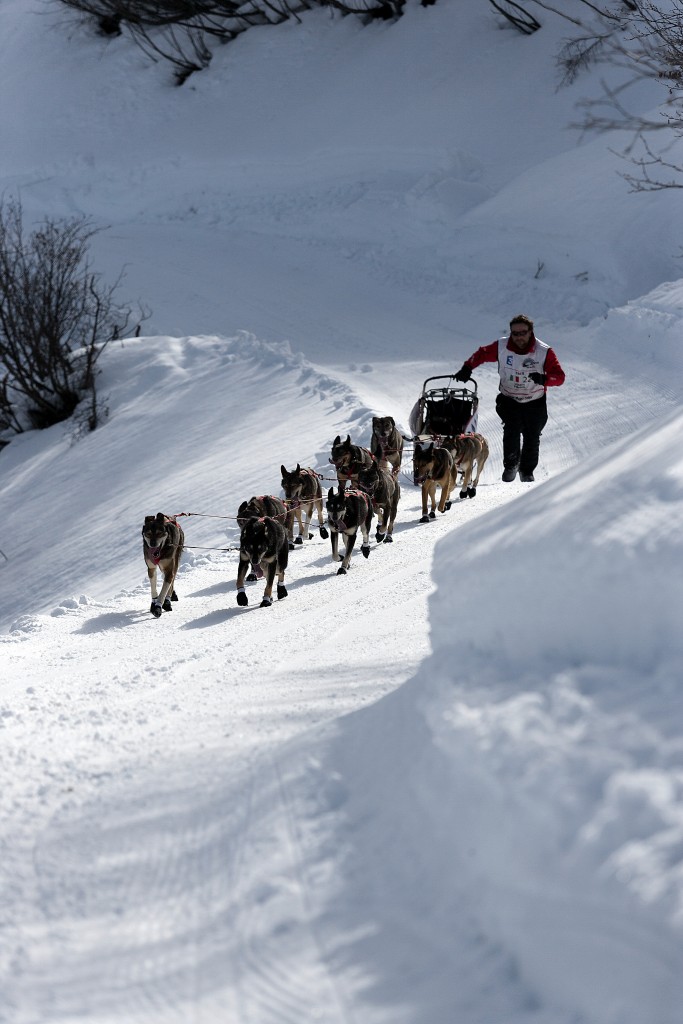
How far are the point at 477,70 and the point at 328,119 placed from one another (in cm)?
511

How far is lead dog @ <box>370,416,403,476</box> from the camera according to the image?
13.5 meters

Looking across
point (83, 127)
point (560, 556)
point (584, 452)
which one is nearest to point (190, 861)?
point (560, 556)

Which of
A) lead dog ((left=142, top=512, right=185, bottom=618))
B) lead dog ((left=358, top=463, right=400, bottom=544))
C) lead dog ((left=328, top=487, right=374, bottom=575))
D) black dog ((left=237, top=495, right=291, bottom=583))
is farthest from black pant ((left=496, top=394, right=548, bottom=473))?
lead dog ((left=142, top=512, right=185, bottom=618))

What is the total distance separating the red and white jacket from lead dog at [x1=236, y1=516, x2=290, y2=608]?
2648 millimetres

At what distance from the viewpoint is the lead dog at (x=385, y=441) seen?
1352 cm

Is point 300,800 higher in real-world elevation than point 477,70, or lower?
lower

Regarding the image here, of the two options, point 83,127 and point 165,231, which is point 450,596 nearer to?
point 165,231

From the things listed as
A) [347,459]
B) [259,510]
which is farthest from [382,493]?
[259,510]

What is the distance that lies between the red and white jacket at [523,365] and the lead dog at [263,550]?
2.65 m

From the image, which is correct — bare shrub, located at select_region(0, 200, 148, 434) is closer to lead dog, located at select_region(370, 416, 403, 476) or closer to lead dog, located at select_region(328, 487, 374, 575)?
lead dog, located at select_region(370, 416, 403, 476)

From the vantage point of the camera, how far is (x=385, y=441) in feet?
44.6

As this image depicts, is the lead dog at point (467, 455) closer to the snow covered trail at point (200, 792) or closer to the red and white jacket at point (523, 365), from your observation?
the snow covered trail at point (200, 792)

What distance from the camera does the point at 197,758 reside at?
5086 millimetres

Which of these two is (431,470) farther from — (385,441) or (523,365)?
(523,365)
